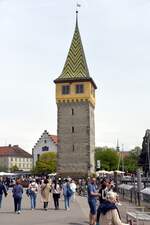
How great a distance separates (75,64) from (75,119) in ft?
34.0

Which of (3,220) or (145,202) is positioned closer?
(3,220)

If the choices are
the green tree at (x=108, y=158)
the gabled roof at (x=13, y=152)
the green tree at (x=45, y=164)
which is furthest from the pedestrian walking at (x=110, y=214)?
the gabled roof at (x=13, y=152)

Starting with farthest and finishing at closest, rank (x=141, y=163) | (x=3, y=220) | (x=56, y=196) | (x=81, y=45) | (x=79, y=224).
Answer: (x=141, y=163) < (x=81, y=45) < (x=56, y=196) < (x=3, y=220) < (x=79, y=224)

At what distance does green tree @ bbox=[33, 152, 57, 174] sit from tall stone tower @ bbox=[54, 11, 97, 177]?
27834 mm

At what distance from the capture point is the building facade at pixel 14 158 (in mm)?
152750

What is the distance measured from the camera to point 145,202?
24.4 m

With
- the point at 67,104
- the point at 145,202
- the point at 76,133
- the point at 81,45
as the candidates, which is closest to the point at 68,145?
the point at 76,133

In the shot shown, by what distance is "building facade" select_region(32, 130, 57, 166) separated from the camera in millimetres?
117188

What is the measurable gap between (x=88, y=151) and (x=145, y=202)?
49.0 metres

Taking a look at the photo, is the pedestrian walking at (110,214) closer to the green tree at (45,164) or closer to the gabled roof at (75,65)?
the gabled roof at (75,65)

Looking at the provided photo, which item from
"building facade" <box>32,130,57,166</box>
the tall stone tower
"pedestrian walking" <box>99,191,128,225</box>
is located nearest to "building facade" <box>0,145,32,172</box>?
"building facade" <box>32,130,57,166</box>

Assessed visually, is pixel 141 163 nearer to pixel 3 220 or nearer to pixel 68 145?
pixel 68 145

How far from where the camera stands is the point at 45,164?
104875 millimetres

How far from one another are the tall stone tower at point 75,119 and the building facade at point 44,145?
1527 inches
